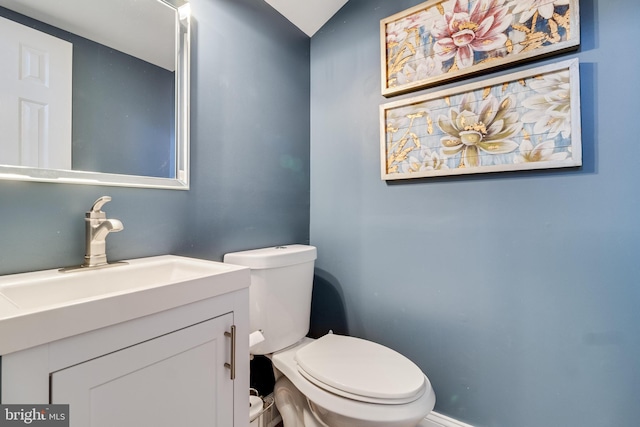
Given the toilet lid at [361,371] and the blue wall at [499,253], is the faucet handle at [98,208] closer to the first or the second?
the toilet lid at [361,371]

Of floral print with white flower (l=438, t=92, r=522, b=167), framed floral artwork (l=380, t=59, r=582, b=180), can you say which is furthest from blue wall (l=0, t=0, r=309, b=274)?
floral print with white flower (l=438, t=92, r=522, b=167)

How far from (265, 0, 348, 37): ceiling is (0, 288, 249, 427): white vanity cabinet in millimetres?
1392

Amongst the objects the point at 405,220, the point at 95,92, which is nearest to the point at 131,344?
the point at 95,92

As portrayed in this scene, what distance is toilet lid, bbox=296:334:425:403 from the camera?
879 millimetres

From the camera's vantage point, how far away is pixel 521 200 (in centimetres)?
109

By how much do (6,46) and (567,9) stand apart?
5.45ft

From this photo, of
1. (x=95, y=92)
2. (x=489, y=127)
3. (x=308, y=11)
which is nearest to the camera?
(x=95, y=92)

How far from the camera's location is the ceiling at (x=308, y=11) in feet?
4.76

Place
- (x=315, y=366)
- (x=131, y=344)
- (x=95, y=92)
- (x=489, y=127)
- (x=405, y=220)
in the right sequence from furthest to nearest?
(x=405, y=220), (x=489, y=127), (x=315, y=366), (x=95, y=92), (x=131, y=344)

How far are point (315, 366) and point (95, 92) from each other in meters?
1.11

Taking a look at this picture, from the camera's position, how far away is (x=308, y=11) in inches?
59.6

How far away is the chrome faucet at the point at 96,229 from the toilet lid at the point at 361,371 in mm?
723

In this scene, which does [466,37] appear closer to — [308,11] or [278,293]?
[308,11]

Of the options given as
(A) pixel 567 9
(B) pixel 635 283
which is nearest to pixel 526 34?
(A) pixel 567 9
